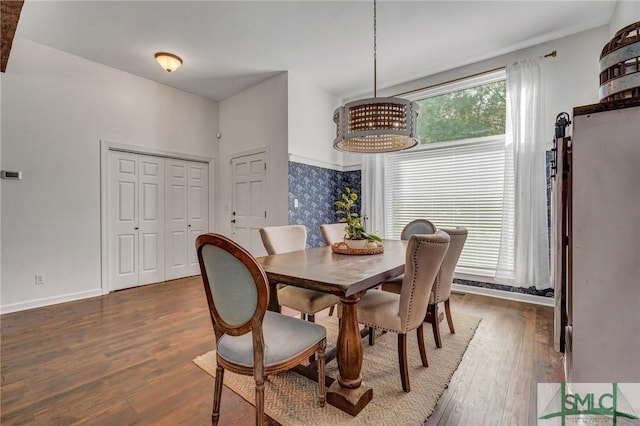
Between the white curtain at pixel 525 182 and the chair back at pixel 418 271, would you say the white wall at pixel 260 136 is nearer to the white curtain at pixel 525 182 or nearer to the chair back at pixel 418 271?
the chair back at pixel 418 271

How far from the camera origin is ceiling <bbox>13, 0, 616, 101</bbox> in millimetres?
2783

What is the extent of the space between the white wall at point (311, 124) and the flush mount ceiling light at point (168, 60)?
Result: 1.45 meters

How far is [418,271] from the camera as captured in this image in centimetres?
165

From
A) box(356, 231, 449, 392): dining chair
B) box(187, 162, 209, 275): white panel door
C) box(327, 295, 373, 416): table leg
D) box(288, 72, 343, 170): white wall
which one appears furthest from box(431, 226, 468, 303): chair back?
box(187, 162, 209, 275): white panel door

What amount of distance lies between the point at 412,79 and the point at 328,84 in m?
1.27

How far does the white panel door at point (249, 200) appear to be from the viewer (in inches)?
176

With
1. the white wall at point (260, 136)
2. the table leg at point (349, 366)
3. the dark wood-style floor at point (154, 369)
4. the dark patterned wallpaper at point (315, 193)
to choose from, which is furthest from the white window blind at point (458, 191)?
the table leg at point (349, 366)

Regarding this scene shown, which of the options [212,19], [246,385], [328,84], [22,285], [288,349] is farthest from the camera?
[328,84]

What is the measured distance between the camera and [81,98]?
143 inches

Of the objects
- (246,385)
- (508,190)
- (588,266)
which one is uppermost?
(508,190)

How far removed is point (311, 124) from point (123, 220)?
10.0 ft

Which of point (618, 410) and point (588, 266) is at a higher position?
point (588, 266)

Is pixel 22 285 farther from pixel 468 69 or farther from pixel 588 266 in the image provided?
pixel 468 69

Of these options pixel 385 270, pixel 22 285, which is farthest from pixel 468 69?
pixel 22 285
